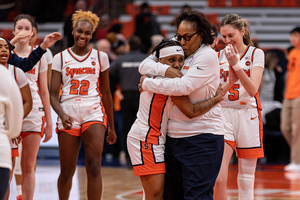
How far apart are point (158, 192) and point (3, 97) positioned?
1286 millimetres

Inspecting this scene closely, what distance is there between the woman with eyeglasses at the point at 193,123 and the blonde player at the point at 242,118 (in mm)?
873

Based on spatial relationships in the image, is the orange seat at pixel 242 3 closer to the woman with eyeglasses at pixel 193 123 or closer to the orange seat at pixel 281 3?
the orange seat at pixel 281 3

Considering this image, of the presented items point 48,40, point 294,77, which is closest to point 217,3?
point 294,77

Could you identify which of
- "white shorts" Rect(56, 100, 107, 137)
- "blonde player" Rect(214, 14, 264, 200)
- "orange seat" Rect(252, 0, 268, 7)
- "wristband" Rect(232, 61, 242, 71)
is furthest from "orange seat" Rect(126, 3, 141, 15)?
"wristband" Rect(232, 61, 242, 71)

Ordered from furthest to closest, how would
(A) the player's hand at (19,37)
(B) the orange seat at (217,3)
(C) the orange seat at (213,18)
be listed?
(B) the orange seat at (217,3), (C) the orange seat at (213,18), (A) the player's hand at (19,37)

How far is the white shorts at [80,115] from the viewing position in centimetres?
439

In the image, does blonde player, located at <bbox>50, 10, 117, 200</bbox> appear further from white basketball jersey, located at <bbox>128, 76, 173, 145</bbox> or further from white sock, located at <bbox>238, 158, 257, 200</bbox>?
white sock, located at <bbox>238, 158, 257, 200</bbox>

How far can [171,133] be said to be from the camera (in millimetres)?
3213

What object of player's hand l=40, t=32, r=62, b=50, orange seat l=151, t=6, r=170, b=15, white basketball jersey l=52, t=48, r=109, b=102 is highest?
orange seat l=151, t=6, r=170, b=15

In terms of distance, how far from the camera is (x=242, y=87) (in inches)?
162

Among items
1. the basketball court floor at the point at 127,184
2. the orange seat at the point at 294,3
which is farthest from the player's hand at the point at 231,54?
the orange seat at the point at 294,3

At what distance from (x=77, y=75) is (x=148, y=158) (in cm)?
163

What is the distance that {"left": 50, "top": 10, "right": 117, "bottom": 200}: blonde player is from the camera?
431 cm

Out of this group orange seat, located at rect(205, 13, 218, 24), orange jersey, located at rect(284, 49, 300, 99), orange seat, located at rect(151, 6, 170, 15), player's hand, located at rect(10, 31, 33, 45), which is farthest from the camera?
orange seat, located at rect(151, 6, 170, 15)
